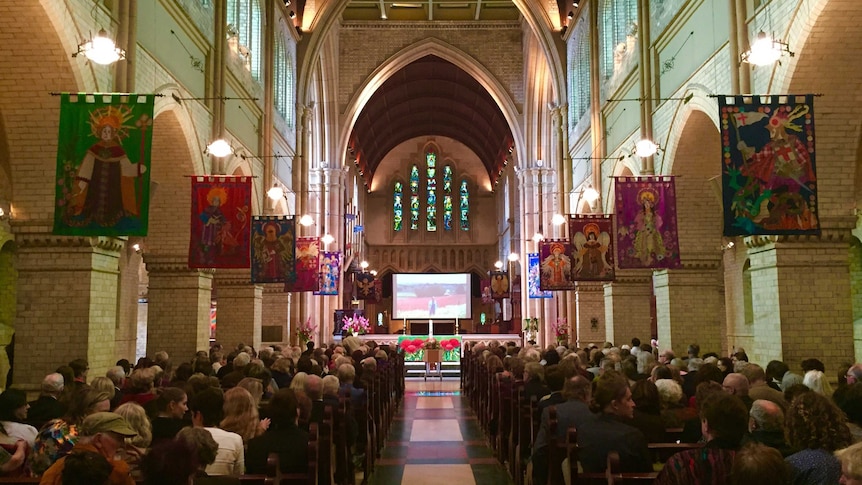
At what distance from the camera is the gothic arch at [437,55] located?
116 feet

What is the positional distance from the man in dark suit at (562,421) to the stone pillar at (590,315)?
60.4 feet

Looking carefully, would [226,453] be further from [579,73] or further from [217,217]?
[579,73]

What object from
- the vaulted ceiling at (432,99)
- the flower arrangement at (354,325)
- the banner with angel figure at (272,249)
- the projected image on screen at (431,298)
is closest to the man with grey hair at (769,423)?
the banner with angel figure at (272,249)

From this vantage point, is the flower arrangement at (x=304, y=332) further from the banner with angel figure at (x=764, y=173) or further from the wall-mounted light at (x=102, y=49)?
the banner with angel figure at (x=764, y=173)

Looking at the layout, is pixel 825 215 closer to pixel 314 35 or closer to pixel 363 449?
pixel 363 449

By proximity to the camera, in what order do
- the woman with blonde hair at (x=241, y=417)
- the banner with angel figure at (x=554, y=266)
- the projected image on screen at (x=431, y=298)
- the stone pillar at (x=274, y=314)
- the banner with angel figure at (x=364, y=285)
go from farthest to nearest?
the projected image on screen at (x=431, y=298) < the banner with angel figure at (x=364, y=285) < the stone pillar at (x=274, y=314) < the banner with angel figure at (x=554, y=266) < the woman with blonde hair at (x=241, y=417)

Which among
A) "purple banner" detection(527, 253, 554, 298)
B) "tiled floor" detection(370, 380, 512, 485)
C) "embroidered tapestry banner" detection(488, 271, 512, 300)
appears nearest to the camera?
"tiled floor" detection(370, 380, 512, 485)

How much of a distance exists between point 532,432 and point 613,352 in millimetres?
6956

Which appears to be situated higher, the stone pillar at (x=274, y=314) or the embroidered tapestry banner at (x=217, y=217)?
the embroidered tapestry banner at (x=217, y=217)

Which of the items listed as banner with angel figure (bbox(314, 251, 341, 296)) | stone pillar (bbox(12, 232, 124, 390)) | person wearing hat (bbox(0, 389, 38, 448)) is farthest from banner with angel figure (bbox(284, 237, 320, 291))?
person wearing hat (bbox(0, 389, 38, 448))

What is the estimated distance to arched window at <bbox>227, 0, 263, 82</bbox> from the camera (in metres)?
20.3

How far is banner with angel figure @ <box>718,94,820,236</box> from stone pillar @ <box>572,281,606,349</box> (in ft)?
46.5

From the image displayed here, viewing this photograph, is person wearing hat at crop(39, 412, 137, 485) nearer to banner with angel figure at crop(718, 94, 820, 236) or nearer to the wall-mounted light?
the wall-mounted light

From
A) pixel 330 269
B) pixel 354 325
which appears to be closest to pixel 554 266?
pixel 330 269
